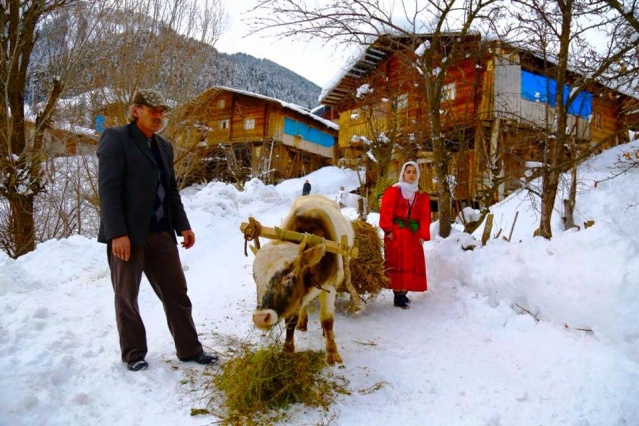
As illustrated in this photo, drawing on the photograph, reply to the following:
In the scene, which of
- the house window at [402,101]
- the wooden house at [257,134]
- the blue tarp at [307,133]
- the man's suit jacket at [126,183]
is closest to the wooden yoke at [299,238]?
the man's suit jacket at [126,183]

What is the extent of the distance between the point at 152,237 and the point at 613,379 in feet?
12.0

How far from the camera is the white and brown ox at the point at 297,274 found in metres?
3.05

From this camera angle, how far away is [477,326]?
180 inches

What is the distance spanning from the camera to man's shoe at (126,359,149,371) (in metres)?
3.15

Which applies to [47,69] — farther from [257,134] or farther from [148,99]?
[257,134]

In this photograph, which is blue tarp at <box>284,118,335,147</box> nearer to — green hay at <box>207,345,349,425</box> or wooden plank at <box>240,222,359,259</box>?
wooden plank at <box>240,222,359,259</box>

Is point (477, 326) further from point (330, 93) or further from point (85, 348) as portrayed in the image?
point (330, 93)

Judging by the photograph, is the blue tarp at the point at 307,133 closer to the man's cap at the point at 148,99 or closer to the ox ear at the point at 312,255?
the man's cap at the point at 148,99

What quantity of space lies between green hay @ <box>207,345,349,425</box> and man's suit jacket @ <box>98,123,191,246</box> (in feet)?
4.04

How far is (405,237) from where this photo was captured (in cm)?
548

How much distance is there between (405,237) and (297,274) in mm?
2656

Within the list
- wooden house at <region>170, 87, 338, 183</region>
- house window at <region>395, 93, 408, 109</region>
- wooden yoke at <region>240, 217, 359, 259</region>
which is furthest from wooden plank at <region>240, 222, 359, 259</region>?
wooden house at <region>170, 87, 338, 183</region>

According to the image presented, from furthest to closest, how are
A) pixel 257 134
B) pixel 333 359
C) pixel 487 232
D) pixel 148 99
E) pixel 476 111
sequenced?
pixel 257 134 → pixel 476 111 → pixel 487 232 → pixel 333 359 → pixel 148 99

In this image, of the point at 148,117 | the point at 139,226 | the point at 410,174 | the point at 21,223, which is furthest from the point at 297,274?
the point at 21,223
